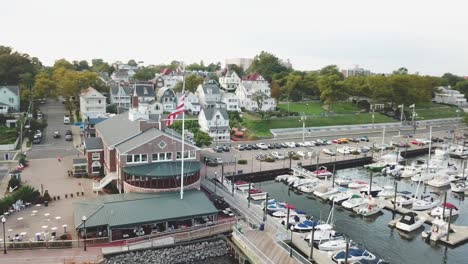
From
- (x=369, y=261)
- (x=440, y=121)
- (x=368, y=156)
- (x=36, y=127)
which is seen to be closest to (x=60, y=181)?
(x=36, y=127)

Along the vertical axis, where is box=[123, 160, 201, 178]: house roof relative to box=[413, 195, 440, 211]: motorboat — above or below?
above

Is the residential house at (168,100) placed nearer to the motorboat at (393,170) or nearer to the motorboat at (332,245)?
the motorboat at (393,170)

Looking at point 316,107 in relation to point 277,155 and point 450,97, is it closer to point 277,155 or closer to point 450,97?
point 277,155

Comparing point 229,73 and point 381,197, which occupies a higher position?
point 229,73

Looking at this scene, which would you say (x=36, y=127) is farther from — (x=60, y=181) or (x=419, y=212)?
(x=419, y=212)

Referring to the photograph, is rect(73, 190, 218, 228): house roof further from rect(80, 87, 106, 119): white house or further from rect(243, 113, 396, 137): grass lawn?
rect(80, 87, 106, 119): white house

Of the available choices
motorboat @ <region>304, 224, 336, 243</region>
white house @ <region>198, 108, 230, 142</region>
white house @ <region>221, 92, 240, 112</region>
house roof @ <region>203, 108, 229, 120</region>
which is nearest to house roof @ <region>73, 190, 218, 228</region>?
motorboat @ <region>304, 224, 336, 243</region>

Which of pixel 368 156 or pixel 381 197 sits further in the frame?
pixel 368 156

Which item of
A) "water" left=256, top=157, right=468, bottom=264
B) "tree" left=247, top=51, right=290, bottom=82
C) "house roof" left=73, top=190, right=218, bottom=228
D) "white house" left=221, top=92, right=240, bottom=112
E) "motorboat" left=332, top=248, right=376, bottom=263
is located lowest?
"water" left=256, top=157, right=468, bottom=264
